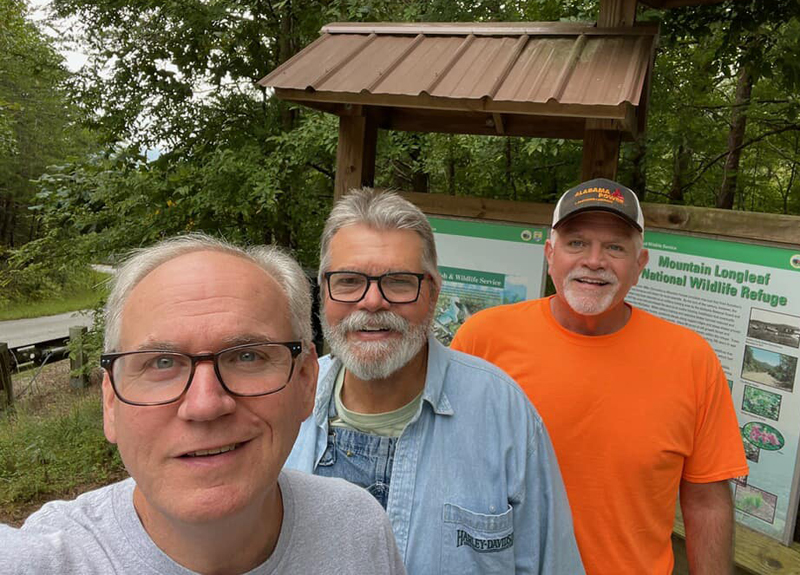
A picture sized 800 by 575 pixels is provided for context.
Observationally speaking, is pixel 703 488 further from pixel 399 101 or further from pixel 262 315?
pixel 399 101

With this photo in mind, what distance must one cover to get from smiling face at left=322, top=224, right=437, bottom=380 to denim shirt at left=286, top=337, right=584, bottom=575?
131mm

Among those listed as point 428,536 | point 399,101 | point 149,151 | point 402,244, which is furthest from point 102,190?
point 428,536

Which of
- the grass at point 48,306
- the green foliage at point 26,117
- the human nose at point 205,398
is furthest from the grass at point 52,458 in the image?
the grass at point 48,306

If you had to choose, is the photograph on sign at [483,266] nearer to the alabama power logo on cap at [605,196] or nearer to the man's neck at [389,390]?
the alabama power logo on cap at [605,196]

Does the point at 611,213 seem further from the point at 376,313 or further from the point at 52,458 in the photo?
the point at 52,458

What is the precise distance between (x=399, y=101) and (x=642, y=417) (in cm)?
158

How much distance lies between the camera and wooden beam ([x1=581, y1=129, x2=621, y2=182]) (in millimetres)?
2586

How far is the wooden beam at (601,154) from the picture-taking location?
2586 millimetres

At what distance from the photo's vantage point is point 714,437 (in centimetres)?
188

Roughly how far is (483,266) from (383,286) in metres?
1.22

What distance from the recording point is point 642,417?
1865 millimetres

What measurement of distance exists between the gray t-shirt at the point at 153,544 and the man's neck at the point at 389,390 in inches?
16.8

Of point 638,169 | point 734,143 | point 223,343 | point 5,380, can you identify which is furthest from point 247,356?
point 5,380

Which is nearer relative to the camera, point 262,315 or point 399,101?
point 262,315
